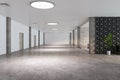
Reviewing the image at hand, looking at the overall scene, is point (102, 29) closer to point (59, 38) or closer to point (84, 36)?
point (84, 36)

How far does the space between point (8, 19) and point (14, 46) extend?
10.1ft

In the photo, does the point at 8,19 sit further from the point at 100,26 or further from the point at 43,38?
the point at 43,38

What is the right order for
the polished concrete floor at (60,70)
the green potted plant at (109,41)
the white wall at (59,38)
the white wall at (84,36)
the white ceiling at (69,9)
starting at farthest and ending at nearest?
the white wall at (59,38)
the white wall at (84,36)
the green potted plant at (109,41)
the white ceiling at (69,9)
the polished concrete floor at (60,70)

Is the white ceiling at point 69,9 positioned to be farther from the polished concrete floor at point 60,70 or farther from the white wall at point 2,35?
the polished concrete floor at point 60,70

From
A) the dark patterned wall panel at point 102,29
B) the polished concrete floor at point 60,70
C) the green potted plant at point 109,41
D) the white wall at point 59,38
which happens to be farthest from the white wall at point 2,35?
the white wall at point 59,38

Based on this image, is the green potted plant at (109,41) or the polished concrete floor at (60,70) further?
the green potted plant at (109,41)

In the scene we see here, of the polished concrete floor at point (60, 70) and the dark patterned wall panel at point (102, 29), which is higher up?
the dark patterned wall panel at point (102, 29)

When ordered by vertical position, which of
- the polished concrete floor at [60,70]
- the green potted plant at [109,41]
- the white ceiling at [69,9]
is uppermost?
the white ceiling at [69,9]

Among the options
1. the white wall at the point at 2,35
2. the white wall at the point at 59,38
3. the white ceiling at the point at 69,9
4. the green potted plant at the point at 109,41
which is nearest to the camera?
the white ceiling at the point at 69,9

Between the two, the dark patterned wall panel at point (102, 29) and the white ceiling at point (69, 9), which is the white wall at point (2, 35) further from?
the dark patterned wall panel at point (102, 29)

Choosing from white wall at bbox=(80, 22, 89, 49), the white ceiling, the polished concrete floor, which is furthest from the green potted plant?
white wall at bbox=(80, 22, 89, 49)

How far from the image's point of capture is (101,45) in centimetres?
1150

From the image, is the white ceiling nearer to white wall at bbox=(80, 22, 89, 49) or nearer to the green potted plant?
the green potted plant

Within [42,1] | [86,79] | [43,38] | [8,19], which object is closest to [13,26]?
[8,19]
